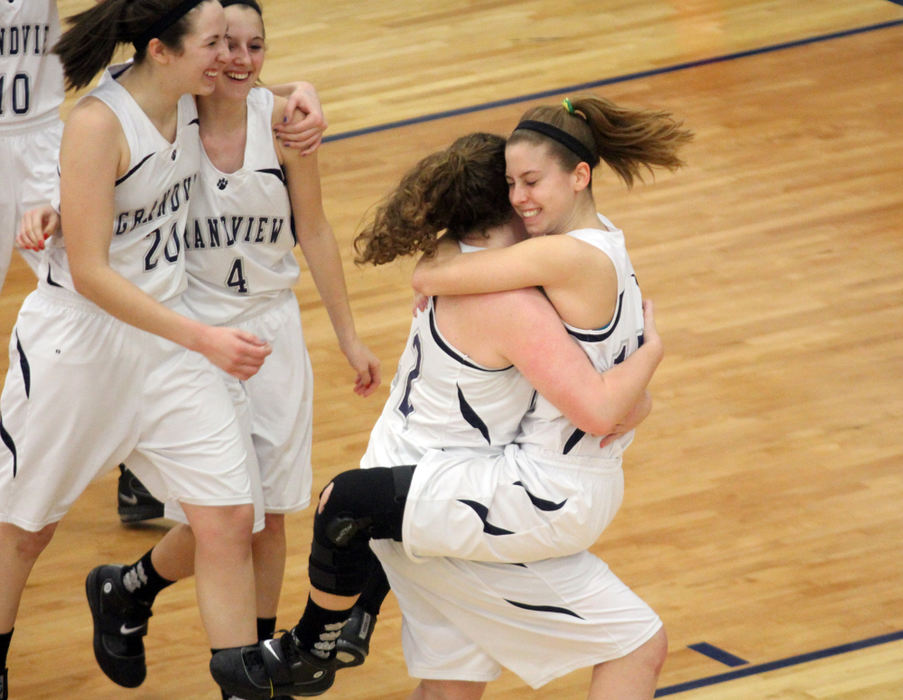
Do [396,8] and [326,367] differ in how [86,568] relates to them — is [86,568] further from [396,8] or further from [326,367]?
[396,8]

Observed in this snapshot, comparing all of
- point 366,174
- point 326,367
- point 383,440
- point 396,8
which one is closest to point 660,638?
point 383,440

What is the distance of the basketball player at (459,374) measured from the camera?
7.95ft

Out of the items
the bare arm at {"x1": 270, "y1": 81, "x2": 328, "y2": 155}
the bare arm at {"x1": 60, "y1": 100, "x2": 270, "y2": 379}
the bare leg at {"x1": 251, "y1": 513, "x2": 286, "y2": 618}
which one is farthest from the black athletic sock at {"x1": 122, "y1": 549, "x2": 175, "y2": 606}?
the bare arm at {"x1": 270, "y1": 81, "x2": 328, "y2": 155}

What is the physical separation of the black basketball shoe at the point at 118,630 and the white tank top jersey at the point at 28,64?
4.83ft

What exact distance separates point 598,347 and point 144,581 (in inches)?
52.9

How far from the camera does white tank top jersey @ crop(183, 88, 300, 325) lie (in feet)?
9.98

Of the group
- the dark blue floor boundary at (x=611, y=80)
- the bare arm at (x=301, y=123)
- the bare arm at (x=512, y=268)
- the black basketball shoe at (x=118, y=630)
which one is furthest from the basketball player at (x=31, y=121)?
the dark blue floor boundary at (x=611, y=80)

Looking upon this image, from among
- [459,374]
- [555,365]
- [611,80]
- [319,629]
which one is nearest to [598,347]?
[555,365]

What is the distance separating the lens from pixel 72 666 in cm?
350

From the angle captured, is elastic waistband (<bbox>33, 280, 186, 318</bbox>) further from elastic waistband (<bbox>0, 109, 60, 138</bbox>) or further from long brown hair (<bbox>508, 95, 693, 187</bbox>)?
elastic waistband (<bbox>0, 109, 60, 138</bbox>)

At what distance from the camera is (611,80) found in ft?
23.9

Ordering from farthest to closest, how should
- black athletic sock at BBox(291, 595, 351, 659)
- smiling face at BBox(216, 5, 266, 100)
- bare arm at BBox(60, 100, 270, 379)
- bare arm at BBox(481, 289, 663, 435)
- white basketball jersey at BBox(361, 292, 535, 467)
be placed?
smiling face at BBox(216, 5, 266, 100) → bare arm at BBox(60, 100, 270, 379) → black athletic sock at BBox(291, 595, 351, 659) → white basketball jersey at BBox(361, 292, 535, 467) → bare arm at BBox(481, 289, 663, 435)

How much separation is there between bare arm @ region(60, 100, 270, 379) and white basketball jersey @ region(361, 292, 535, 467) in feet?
1.01

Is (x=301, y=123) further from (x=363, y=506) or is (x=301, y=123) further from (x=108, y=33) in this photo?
(x=363, y=506)
